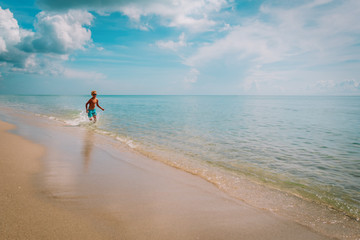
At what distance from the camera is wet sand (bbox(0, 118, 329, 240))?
3146 mm

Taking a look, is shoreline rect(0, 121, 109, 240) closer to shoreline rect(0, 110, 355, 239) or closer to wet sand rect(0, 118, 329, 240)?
wet sand rect(0, 118, 329, 240)

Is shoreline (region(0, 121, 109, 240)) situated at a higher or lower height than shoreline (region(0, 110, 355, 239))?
higher

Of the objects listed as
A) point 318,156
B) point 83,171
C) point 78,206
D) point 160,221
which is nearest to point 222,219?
point 160,221

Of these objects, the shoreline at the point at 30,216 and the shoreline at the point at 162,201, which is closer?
the shoreline at the point at 30,216

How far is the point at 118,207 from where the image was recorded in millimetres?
3922

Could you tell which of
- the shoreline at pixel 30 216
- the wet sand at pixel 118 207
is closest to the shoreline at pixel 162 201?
the wet sand at pixel 118 207

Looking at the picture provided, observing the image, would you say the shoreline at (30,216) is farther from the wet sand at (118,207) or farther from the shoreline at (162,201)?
the shoreline at (162,201)

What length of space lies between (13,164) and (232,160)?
26.5 ft

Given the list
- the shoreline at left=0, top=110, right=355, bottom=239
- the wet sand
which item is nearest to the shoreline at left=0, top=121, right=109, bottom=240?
the wet sand

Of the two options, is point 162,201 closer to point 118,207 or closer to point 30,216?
point 118,207

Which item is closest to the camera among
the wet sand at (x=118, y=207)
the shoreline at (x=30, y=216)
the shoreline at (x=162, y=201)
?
the shoreline at (x=30, y=216)

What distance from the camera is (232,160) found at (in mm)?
9055

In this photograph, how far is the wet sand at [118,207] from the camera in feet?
10.3

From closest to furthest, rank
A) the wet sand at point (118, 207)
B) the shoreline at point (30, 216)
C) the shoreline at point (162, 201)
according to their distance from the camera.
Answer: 1. the shoreline at point (30, 216)
2. the wet sand at point (118, 207)
3. the shoreline at point (162, 201)
